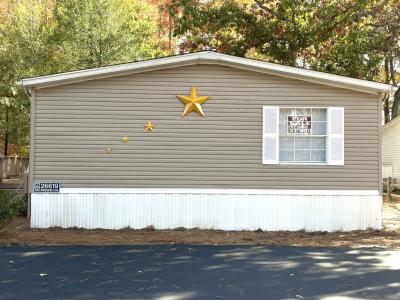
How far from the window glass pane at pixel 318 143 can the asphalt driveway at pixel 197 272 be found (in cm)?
277

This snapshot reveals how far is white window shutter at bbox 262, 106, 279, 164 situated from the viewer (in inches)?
437

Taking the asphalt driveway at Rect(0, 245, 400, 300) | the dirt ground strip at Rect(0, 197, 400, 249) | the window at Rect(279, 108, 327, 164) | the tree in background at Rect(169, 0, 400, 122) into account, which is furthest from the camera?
the tree in background at Rect(169, 0, 400, 122)

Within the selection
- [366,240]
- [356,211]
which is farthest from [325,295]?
[356,211]

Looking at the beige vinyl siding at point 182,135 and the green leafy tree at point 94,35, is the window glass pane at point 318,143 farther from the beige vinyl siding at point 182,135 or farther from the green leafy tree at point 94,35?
the green leafy tree at point 94,35

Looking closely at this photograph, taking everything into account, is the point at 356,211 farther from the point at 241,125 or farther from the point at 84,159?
the point at 84,159

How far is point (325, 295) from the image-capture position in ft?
19.8

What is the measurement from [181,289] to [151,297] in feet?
1.61

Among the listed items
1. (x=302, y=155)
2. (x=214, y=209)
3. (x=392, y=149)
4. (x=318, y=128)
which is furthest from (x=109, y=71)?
(x=392, y=149)

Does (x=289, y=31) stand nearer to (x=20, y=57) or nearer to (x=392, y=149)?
(x=392, y=149)

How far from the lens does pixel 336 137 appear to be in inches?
436

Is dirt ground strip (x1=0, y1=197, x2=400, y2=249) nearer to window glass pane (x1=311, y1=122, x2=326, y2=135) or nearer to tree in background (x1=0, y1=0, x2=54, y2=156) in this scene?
window glass pane (x1=311, y1=122, x2=326, y2=135)

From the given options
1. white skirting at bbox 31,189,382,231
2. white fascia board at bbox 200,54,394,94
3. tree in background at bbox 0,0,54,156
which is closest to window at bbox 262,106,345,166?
white fascia board at bbox 200,54,394,94

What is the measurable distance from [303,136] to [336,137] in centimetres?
69

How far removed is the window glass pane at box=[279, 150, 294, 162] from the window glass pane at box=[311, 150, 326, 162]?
1.51 ft
